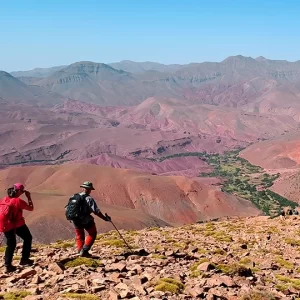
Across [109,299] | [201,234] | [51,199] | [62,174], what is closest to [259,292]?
[109,299]

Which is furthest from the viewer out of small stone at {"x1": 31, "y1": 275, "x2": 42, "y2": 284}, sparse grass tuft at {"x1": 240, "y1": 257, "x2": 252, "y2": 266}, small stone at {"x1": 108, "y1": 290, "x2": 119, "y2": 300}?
sparse grass tuft at {"x1": 240, "y1": 257, "x2": 252, "y2": 266}

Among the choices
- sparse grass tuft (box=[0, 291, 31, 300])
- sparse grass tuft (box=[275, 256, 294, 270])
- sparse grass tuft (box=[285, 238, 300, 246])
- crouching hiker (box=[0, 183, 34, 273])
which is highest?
crouching hiker (box=[0, 183, 34, 273])

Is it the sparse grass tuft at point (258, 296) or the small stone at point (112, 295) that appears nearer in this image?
the small stone at point (112, 295)

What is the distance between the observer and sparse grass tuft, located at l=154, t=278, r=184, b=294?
9953mm

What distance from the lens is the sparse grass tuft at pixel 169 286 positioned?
9.95m

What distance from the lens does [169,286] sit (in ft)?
33.1

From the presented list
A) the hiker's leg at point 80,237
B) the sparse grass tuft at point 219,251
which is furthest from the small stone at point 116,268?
the sparse grass tuft at point 219,251

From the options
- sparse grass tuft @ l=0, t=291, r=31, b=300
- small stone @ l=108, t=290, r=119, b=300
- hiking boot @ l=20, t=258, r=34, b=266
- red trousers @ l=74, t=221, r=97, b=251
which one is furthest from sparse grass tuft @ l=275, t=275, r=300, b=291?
hiking boot @ l=20, t=258, r=34, b=266

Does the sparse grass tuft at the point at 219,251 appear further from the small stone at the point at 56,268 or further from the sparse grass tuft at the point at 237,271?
the small stone at the point at 56,268

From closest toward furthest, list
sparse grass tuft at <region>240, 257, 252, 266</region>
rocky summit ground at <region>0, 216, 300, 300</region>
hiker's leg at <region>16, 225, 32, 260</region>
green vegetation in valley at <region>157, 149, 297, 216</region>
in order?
rocky summit ground at <region>0, 216, 300, 300</region> → hiker's leg at <region>16, 225, 32, 260</region> → sparse grass tuft at <region>240, 257, 252, 266</region> → green vegetation in valley at <region>157, 149, 297, 216</region>

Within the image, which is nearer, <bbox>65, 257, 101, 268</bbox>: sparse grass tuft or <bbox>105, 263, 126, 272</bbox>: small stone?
<bbox>105, 263, 126, 272</bbox>: small stone

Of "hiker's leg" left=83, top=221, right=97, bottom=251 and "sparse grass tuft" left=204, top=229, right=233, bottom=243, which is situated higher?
"hiker's leg" left=83, top=221, right=97, bottom=251

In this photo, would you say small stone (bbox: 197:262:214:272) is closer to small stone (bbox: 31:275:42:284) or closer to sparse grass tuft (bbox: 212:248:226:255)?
sparse grass tuft (bbox: 212:248:226:255)

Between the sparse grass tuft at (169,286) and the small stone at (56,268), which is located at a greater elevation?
the sparse grass tuft at (169,286)
